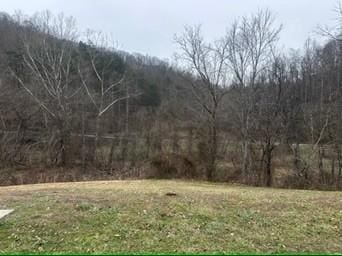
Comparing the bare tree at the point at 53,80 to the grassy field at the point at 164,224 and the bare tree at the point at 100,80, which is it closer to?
the bare tree at the point at 100,80

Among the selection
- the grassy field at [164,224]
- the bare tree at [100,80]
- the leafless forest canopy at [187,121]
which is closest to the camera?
the grassy field at [164,224]

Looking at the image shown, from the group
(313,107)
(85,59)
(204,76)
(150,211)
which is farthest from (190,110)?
(150,211)

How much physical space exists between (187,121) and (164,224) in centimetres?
1753

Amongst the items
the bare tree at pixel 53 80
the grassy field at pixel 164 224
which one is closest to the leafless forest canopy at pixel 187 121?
the bare tree at pixel 53 80

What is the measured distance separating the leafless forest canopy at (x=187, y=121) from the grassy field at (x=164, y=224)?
11.7m

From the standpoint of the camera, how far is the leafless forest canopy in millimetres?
20969

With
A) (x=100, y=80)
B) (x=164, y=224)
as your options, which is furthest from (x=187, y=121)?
(x=164, y=224)

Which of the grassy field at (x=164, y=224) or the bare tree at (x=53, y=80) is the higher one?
the bare tree at (x=53, y=80)

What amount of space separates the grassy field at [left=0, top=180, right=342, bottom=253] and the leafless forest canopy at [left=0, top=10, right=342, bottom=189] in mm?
11657

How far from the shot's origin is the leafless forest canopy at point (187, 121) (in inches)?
826

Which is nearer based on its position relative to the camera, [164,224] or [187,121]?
[164,224]

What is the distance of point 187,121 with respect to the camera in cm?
2447

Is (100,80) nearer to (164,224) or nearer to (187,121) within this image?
(187,121)

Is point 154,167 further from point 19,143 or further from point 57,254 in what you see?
point 57,254
